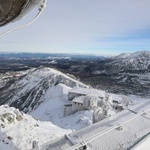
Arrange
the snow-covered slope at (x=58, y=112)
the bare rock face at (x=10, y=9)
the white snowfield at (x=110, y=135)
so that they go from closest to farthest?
the bare rock face at (x=10, y=9), the white snowfield at (x=110, y=135), the snow-covered slope at (x=58, y=112)

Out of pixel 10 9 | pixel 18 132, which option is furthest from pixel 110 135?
pixel 18 132

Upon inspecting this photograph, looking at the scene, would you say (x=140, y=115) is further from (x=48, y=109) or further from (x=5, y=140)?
(x=48, y=109)

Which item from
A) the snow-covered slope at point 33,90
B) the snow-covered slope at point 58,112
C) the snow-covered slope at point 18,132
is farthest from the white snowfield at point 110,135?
the snow-covered slope at point 33,90

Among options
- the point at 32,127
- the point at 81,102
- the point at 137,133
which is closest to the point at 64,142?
the point at 137,133

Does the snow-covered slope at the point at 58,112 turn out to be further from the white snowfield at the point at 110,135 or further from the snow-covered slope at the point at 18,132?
the white snowfield at the point at 110,135

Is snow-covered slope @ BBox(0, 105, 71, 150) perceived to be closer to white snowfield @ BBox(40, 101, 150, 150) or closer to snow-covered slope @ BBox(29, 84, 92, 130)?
white snowfield @ BBox(40, 101, 150, 150)

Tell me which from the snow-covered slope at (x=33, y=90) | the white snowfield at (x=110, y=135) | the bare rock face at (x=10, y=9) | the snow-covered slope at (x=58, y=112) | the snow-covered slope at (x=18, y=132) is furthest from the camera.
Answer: the snow-covered slope at (x=33, y=90)
